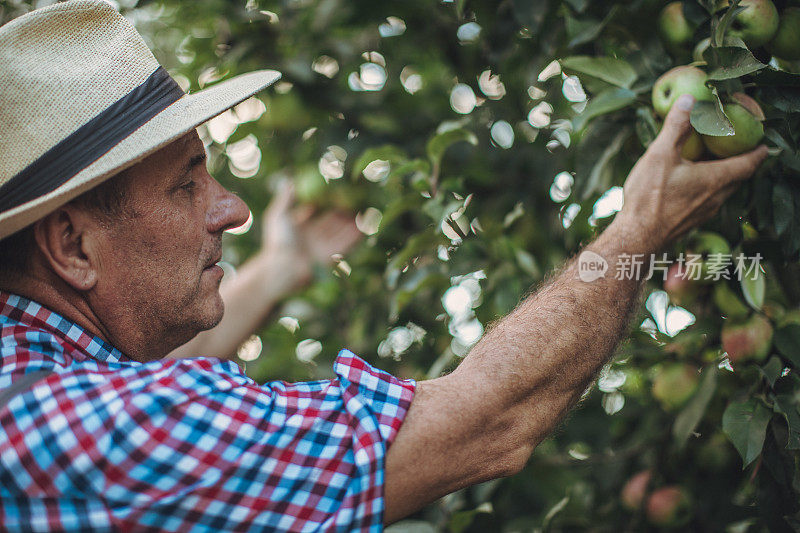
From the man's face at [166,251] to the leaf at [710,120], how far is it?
0.71 metres

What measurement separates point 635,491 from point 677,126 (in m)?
0.88

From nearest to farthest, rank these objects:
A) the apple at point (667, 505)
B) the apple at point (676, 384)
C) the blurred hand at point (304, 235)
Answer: the apple at point (676, 384) → the apple at point (667, 505) → the blurred hand at point (304, 235)

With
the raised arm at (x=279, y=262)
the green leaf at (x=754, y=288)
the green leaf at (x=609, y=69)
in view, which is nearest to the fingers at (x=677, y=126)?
the green leaf at (x=609, y=69)

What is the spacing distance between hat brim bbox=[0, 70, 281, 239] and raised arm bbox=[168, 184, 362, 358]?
4.38 feet

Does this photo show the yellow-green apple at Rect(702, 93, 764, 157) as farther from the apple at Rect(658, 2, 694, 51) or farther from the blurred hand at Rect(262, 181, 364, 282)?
the blurred hand at Rect(262, 181, 364, 282)

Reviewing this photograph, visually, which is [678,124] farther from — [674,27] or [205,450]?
[205,450]

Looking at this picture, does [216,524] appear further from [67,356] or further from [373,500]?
[67,356]

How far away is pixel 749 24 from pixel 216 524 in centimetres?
102

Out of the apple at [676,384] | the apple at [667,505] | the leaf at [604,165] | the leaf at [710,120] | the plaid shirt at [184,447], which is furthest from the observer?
the apple at [667,505]

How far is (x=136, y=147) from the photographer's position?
0.95m

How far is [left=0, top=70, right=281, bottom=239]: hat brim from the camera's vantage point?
0.89 metres

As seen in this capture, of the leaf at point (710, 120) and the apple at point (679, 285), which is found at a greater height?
the leaf at point (710, 120)

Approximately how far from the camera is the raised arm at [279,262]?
2367mm

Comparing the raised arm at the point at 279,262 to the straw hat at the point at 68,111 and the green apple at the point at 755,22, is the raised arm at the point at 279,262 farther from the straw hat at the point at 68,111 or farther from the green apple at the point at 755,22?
the green apple at the point at 755,22
